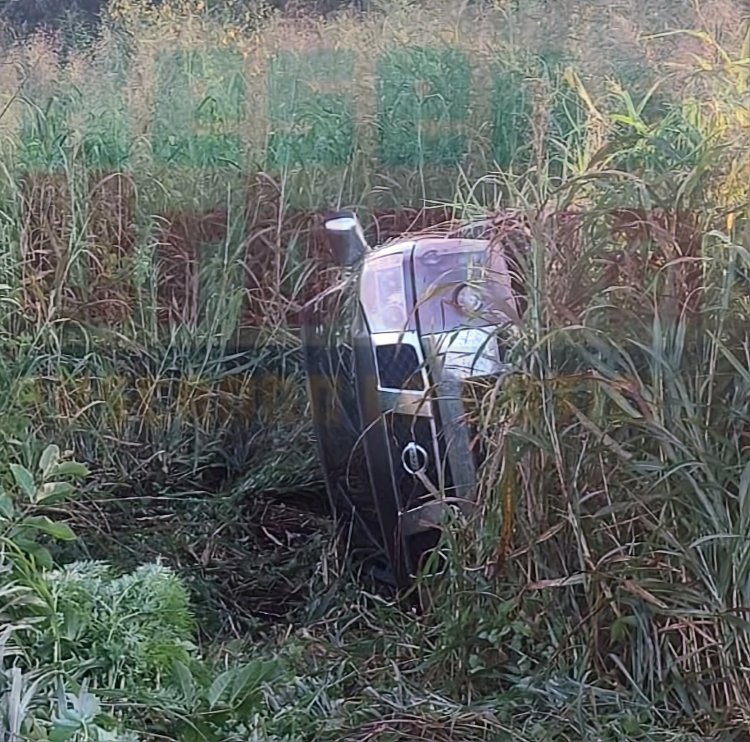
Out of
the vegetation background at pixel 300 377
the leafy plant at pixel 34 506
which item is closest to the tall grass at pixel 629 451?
the vegetation background at pixel 300 377

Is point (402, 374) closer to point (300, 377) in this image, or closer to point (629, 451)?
point (300, 377)

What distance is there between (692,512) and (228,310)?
24.9 inches

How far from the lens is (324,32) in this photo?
1.24 meters

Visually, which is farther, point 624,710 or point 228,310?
point 228,310

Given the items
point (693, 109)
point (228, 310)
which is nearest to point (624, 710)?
point (693, 109)

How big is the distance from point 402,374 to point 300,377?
0.59 feet

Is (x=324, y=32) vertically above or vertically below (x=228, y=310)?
above

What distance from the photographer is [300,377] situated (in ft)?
4.19

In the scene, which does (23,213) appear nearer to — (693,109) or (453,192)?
(453,192)

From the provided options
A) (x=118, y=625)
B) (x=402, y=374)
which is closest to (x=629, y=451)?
(x=402, y=374)

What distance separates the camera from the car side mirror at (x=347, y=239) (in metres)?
1.27

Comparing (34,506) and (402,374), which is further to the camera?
(402,374)

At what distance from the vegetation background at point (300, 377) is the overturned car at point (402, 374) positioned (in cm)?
3

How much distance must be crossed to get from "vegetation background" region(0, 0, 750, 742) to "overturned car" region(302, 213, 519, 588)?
33mm
